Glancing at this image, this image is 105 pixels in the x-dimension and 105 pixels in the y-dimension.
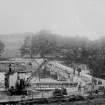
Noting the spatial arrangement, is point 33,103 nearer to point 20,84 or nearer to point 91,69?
point 20,84

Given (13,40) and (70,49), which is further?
(13,40)

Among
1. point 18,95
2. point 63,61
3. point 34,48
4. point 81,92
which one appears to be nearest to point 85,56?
point 63,61

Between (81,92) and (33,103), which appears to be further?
(81,92)

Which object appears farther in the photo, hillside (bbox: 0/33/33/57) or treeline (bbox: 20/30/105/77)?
hillside (bbox: 0/33/33/57)

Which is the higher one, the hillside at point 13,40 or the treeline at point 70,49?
the hillside at point 13,40

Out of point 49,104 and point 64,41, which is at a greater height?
point 64,41

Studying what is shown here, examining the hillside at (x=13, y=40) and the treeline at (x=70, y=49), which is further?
the hillside at (x=13, y=40)

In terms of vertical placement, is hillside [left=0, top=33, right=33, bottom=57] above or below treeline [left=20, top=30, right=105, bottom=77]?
above

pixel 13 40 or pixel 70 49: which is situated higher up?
pixel 13 40
